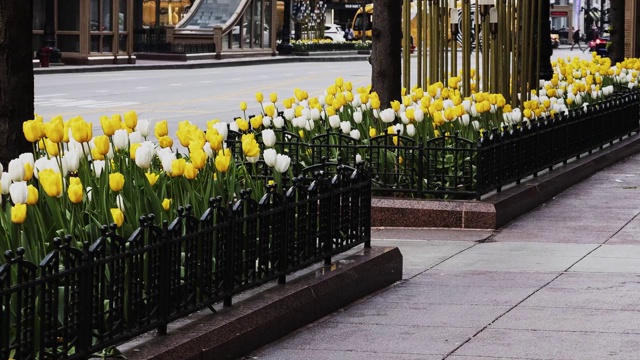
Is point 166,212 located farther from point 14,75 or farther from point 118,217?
point 14,75

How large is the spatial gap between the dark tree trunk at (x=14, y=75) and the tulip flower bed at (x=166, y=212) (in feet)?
0.72

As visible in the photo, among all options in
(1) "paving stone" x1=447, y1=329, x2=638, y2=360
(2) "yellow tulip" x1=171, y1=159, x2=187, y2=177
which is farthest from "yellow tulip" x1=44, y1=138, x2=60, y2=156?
(1) "paving stone" x1=447, y1=329, x2=638, y2=360

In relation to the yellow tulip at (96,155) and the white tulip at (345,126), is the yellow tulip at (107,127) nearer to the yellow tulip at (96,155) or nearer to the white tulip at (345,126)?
the yellow tulip at (96,155)

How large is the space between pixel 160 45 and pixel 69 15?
10.2 metres

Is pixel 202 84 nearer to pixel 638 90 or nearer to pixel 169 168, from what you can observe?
pixel 638 90

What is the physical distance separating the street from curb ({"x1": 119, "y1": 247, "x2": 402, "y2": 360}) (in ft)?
49.9

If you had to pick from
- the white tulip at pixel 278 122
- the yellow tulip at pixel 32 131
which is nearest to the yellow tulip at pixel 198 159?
the yellow tulip at pixel 32 131

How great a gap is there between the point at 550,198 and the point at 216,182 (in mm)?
6929

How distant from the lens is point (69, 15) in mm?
47812

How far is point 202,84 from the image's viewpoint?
3975cm

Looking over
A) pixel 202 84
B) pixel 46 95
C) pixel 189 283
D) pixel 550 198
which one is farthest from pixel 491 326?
pixel 202 84

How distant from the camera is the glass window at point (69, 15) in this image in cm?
4750

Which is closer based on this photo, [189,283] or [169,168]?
[189,283]

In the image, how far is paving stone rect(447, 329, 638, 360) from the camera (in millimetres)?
7133
